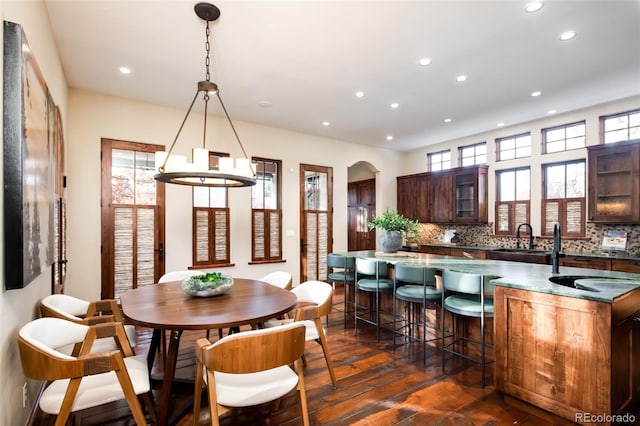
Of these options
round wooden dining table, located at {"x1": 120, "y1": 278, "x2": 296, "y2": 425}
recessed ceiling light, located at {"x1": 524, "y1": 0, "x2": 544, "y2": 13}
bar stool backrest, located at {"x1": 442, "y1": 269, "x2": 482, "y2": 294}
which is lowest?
round wooden dining table, located at {"x1": 120, "y1": 278, "x2": 296, "y2": 425}

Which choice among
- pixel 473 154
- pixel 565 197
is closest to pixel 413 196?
pixel 473 154

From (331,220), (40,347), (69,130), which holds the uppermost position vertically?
(69,130)

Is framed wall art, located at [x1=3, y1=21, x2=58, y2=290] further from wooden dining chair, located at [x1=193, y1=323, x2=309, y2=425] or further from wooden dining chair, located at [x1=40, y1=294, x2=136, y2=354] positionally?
wooden dining chair, located at [x1=193, y1=323, x2=309, y2=425]

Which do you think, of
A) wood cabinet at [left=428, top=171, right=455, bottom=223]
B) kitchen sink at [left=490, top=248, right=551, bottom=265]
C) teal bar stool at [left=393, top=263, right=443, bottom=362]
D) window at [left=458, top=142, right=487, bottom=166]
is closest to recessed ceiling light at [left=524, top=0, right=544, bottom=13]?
teal bar stool at [left=393, top=263, right=443, bottom=362]

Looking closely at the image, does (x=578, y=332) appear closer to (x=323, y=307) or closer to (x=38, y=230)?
(x=323, y=307)

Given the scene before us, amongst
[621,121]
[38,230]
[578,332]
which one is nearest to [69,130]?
[38,230]

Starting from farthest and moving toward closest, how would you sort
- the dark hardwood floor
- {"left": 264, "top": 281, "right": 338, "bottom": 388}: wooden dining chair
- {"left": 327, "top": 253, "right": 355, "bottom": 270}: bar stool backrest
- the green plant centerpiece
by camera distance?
the green plant centerpiece, {"left": 327, "top": 253, "right": 355, "bottom": 270}: bar stool backrest, {"left": 264, "top": 281, "right": 338, "bottom": 388}: wooden dining chair, the dark hardwood floor

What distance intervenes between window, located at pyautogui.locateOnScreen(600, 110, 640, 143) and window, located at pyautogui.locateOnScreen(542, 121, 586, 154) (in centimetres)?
26

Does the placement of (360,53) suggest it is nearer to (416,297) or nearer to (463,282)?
(463,282)

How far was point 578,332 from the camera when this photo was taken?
2.03m

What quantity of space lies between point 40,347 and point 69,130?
3.69m

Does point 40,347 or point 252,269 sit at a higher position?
point 40,347

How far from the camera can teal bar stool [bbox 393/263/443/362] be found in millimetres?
3152

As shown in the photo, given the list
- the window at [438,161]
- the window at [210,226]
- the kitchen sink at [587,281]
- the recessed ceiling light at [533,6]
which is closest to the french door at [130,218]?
the window at [210,226]
